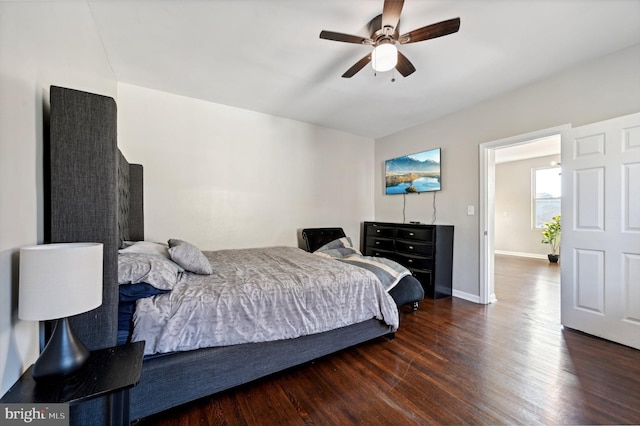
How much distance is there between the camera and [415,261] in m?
3.62

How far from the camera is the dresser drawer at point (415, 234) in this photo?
3.49 meters

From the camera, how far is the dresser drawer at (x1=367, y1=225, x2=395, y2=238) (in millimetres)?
Result: 4109

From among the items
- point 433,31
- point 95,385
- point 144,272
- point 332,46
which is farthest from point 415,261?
point 95,385

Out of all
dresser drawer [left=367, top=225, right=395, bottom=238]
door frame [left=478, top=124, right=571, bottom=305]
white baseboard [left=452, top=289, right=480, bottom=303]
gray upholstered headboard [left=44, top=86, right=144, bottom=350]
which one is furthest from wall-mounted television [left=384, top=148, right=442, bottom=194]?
gray upholstered headboard [left=44, top=86, right=144, bottom=350]

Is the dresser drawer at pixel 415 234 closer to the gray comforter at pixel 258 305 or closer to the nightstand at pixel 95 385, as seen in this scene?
the gray comforter at pixel 258 305

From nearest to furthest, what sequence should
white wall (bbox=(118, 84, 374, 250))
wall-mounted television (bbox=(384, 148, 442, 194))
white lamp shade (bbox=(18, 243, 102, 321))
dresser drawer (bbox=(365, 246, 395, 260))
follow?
1. white lamp shade (bbox=(18, 243, 102, 321))
2. white wall (bbox=(118, 84, 374, 250))
3. wall-mounted television (bbox=(384, 148, 442, 194))
4. dresser drawer (bbox=(365, 246, 395, 260))

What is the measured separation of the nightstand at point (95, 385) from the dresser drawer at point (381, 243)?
3555mm

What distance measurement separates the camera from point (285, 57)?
7.75 feet

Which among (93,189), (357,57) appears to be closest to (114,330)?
(93,189)

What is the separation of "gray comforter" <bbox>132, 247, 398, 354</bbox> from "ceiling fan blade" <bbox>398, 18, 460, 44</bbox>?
6.04 feet

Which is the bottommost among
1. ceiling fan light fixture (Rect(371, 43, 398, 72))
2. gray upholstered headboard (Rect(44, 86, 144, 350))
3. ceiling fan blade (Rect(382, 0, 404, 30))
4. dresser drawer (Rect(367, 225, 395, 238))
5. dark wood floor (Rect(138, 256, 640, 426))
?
dark wood floor (Rect(138, 256, 640, 426))

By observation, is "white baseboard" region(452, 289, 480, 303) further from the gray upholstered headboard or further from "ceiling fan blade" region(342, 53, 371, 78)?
the gray upholstered headboard

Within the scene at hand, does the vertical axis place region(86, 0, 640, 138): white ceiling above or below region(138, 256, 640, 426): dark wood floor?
above

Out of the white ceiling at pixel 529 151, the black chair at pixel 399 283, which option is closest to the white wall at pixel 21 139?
the black chair at pixel 399 283
